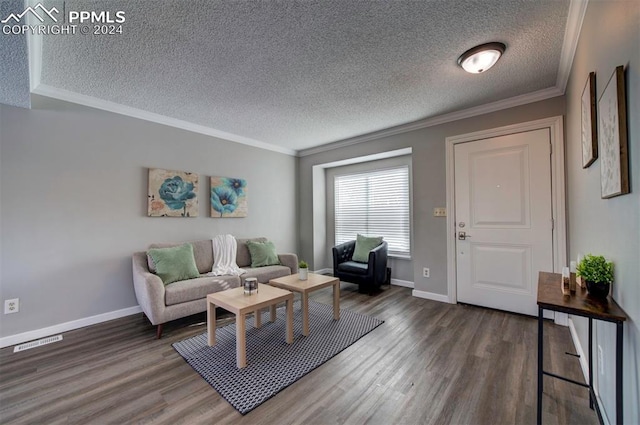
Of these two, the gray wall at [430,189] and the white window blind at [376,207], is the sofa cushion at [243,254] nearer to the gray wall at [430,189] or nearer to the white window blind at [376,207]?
the white window blind at [376,207]

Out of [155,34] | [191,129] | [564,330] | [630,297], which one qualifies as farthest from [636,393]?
[191,129]

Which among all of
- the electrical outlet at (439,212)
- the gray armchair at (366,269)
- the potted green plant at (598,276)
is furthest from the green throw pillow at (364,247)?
the potted green plant at (598,276)

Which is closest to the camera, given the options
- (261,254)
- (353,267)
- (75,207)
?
(75,207)

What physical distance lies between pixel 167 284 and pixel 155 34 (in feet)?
7.45

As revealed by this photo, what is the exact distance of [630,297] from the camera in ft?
3.46

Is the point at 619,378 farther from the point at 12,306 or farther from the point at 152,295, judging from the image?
the point at 12,306

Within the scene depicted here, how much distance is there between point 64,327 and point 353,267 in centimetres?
340

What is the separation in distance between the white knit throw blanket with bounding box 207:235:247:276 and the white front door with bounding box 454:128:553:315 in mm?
2928

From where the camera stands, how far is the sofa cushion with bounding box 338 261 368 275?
391cm

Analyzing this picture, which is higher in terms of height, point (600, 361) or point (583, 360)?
point (600, 361)

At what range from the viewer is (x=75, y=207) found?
109 inches

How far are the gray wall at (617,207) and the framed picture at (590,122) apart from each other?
6cm

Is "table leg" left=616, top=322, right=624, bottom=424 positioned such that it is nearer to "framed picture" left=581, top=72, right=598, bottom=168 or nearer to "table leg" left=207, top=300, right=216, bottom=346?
"framed picture" left=581, top=72, right=598, bottom=168

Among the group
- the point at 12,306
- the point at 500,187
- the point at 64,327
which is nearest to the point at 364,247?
the point at 500,187
